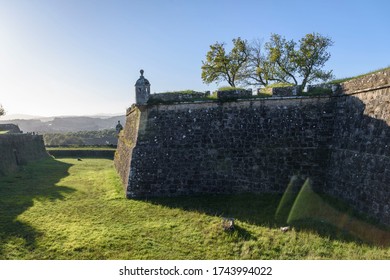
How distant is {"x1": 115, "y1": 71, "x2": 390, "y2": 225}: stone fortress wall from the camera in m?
11.5

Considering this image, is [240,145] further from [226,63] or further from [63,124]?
[63,124]

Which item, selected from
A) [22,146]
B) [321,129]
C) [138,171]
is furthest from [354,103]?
[22,146]

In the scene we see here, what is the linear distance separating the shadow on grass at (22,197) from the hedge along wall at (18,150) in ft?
3.44

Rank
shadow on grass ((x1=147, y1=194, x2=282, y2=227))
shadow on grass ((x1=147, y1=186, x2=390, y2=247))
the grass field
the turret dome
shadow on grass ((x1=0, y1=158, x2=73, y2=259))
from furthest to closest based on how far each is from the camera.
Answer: the turret dome → shadow on grass ((x1=147, y1=194, x2=282, y2=227)) → shadow on grass ((x1=0, y1=158, x2=73, y2=259)) → shadow on grass ((x1=147, y1=186, x2=390, y2=247)) → the grass field

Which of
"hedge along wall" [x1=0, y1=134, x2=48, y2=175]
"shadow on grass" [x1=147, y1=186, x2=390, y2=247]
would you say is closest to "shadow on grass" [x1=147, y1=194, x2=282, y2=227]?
"shadow on grass" [x1=147, y1=186, x2=390, y2=247]

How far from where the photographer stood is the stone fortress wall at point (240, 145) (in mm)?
11500

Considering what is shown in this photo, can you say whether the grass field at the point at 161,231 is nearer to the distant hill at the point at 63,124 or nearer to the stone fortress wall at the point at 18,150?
the stone fortress wall at the point at 18,150

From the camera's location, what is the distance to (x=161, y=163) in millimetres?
12047

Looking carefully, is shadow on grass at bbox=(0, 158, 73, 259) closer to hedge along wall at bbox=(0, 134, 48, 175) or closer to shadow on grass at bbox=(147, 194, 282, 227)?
hedge along wall at bbox=(0, 134, 48, 175)

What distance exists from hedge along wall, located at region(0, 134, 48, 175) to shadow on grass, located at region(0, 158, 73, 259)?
→ 105 centimetres

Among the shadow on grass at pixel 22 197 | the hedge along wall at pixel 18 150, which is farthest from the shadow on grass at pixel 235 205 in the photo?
the hedge along wall at pixel 18 150

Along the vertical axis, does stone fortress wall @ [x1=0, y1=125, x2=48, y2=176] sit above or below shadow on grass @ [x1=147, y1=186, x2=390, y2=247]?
above

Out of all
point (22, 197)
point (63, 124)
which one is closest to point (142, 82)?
point (22, 197)

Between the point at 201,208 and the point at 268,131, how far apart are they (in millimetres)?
4520
